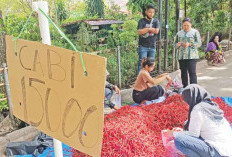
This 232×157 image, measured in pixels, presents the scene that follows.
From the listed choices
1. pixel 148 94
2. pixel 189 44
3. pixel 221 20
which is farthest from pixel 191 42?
pixel 221 20

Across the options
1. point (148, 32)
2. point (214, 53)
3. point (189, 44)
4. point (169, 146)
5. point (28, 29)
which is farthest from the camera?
point (214, 53)

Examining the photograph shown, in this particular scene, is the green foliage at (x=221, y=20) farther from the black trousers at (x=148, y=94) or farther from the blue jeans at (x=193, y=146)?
the blue jeans at (x=193, y=146)

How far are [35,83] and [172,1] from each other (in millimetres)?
7947

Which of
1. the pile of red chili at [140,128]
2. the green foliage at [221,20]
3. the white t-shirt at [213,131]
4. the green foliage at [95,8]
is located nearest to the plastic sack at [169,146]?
the pile of red chili at [140,128]

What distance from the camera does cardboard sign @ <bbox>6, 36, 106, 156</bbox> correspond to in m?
1.01

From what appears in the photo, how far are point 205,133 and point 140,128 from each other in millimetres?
659

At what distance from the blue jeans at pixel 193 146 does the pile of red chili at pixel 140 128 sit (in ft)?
0.83

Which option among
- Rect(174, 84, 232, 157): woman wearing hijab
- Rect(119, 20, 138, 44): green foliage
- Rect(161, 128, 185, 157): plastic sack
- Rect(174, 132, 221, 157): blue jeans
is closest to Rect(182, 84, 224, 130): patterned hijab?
Rect(174, 84, 232, 157): woman wearing hijab

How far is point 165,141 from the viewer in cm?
253

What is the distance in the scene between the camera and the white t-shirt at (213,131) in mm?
2205

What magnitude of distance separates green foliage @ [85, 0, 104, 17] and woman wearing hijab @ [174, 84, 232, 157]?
1379 cm

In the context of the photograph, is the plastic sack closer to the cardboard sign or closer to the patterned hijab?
the patterned hijab

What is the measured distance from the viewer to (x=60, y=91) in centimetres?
113

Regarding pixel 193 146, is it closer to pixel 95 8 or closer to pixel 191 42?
pixel 191 42
